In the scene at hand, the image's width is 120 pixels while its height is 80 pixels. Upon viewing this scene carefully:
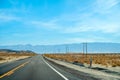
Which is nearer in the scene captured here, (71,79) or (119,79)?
(119,79)

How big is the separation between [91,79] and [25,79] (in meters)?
3.60

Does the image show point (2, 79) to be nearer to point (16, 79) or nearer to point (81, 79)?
point (16, 79)

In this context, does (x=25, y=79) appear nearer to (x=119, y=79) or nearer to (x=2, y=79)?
(x=2, y=79)

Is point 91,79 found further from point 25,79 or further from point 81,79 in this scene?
point 25,79

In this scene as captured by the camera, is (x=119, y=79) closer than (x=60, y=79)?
Yes

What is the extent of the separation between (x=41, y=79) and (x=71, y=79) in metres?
1.66

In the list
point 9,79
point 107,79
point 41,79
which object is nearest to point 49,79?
point 41,79

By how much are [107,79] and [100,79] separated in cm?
40

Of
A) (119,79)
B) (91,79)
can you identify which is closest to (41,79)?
(91,79)

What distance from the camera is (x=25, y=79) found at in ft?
45.7

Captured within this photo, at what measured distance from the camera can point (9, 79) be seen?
1395 cm

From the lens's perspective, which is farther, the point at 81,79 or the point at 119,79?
the point at 81,79

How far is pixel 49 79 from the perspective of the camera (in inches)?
559

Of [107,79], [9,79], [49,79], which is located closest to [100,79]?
[107,79]
